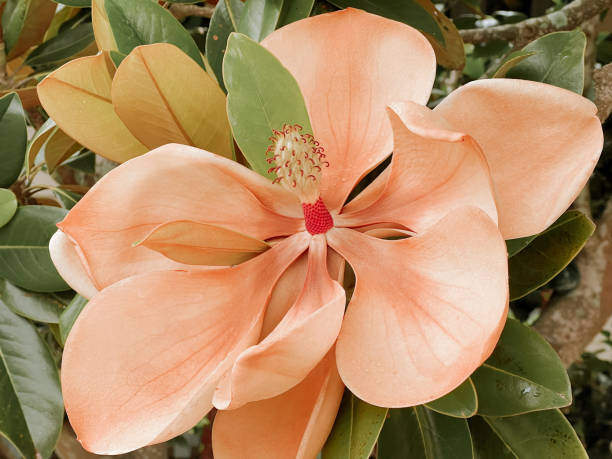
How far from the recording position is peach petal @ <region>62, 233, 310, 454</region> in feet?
1.26

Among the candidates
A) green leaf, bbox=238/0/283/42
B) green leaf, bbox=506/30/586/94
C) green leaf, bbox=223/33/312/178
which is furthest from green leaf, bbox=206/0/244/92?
green leaf, bbox=506/30/586/94

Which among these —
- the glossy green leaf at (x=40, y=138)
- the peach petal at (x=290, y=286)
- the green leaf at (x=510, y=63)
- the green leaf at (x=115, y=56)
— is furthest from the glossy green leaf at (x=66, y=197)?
the green leaf at (x=510, y=63)

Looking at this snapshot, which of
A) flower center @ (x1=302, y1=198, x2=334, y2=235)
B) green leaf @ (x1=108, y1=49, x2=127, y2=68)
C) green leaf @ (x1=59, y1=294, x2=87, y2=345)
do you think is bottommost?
green leaf @ (x1=59, y1=294, x2=87, y2=345)

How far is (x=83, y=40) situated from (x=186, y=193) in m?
0.53

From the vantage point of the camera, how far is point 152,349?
16.0 inches

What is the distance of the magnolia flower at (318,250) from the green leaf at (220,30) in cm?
12

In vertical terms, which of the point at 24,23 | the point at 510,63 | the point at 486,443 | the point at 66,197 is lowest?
the point at 486,443

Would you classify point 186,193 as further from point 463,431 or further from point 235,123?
point 463,431

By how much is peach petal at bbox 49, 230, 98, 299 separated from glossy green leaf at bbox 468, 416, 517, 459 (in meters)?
0.37

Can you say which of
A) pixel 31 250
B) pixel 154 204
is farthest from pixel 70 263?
pixel 31 250

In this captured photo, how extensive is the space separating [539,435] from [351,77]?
13.3 inches

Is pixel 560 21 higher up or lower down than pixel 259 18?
lower down

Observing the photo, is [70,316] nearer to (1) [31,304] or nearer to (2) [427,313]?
(1) [31,304]

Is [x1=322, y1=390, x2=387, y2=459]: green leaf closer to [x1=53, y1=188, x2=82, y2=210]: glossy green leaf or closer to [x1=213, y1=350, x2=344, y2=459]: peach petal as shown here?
[x1=213, y1=350, x2=344, y2=459]: peach petal
